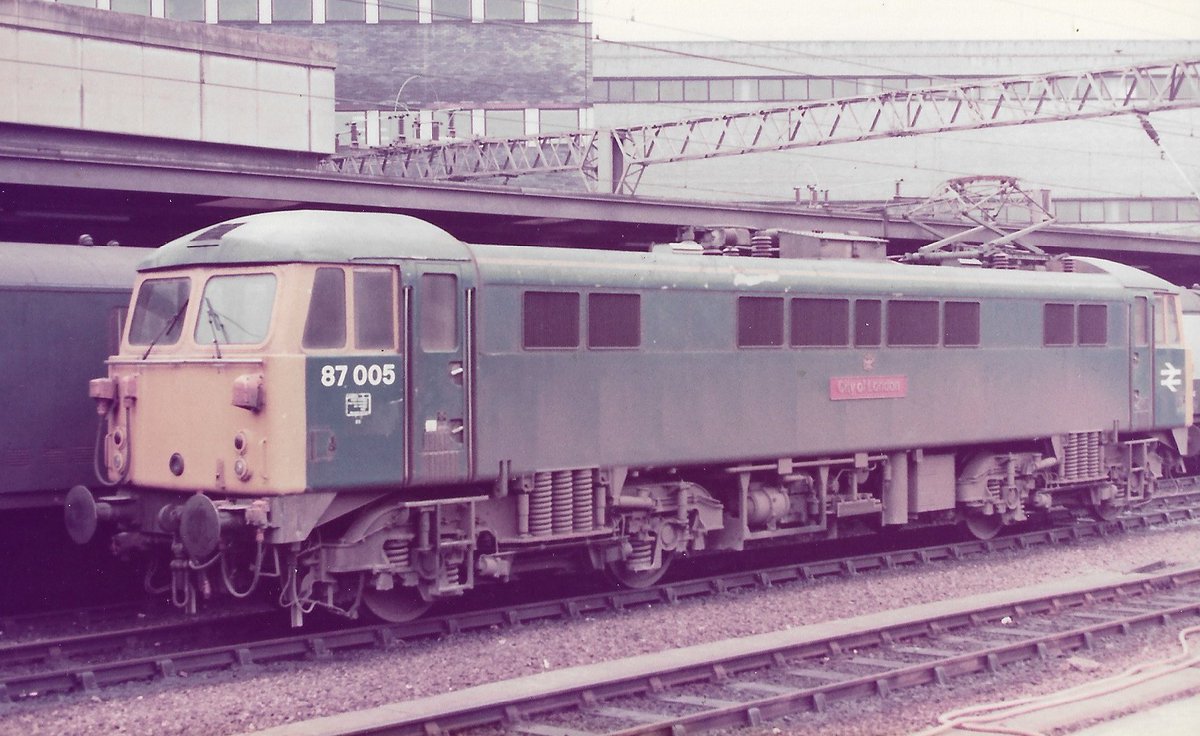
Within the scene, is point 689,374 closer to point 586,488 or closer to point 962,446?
point 586,488

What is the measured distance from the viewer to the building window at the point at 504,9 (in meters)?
46.4

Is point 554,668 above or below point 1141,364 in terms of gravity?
below

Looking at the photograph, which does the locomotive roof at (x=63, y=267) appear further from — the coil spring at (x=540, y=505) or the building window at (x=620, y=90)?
the building window at (x=620, y=90)

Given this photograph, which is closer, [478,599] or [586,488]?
[586,488]

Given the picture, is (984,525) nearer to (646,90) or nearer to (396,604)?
(396,604)

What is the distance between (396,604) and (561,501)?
174 cm

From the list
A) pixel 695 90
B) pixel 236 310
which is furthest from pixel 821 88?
pixel 236 310

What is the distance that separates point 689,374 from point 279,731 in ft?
20.5

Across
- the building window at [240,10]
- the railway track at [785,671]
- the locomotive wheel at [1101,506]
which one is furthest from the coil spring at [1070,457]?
the building window at [240,10]

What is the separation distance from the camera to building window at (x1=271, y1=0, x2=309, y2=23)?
45.0 metres

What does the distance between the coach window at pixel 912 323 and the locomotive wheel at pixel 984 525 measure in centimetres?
296

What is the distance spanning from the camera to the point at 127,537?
1239cm

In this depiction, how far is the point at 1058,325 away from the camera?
18.5 metres

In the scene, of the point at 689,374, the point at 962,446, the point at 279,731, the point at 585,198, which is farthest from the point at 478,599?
the point at 585,198
